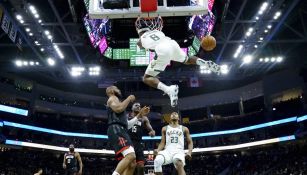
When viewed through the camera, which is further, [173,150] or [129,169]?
[173,150]

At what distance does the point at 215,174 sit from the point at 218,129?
17.6ft

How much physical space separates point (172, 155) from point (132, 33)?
1169 centimetres

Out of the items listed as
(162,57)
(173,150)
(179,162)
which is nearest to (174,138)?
(173,150)

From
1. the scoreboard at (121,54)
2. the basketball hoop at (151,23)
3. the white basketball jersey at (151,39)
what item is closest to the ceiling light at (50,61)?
the scoreboard at (121,54)

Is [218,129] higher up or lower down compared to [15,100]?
lower down

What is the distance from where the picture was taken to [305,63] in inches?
1030

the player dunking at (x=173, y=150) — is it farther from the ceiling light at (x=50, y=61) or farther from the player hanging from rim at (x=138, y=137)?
the ceiling light at (x=50, y=61)

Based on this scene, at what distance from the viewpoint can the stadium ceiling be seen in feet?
56.0

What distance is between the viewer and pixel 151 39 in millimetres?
6621

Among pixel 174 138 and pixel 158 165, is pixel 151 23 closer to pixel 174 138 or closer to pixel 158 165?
pixel 174 138

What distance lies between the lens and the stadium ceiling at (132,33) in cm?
1708

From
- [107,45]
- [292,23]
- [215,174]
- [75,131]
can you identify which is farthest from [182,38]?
[75,131]

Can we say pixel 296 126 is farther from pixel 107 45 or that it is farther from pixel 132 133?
pixel 132 133

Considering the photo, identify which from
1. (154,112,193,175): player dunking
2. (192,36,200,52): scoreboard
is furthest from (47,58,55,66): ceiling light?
(154,112,193,175): player dunking
